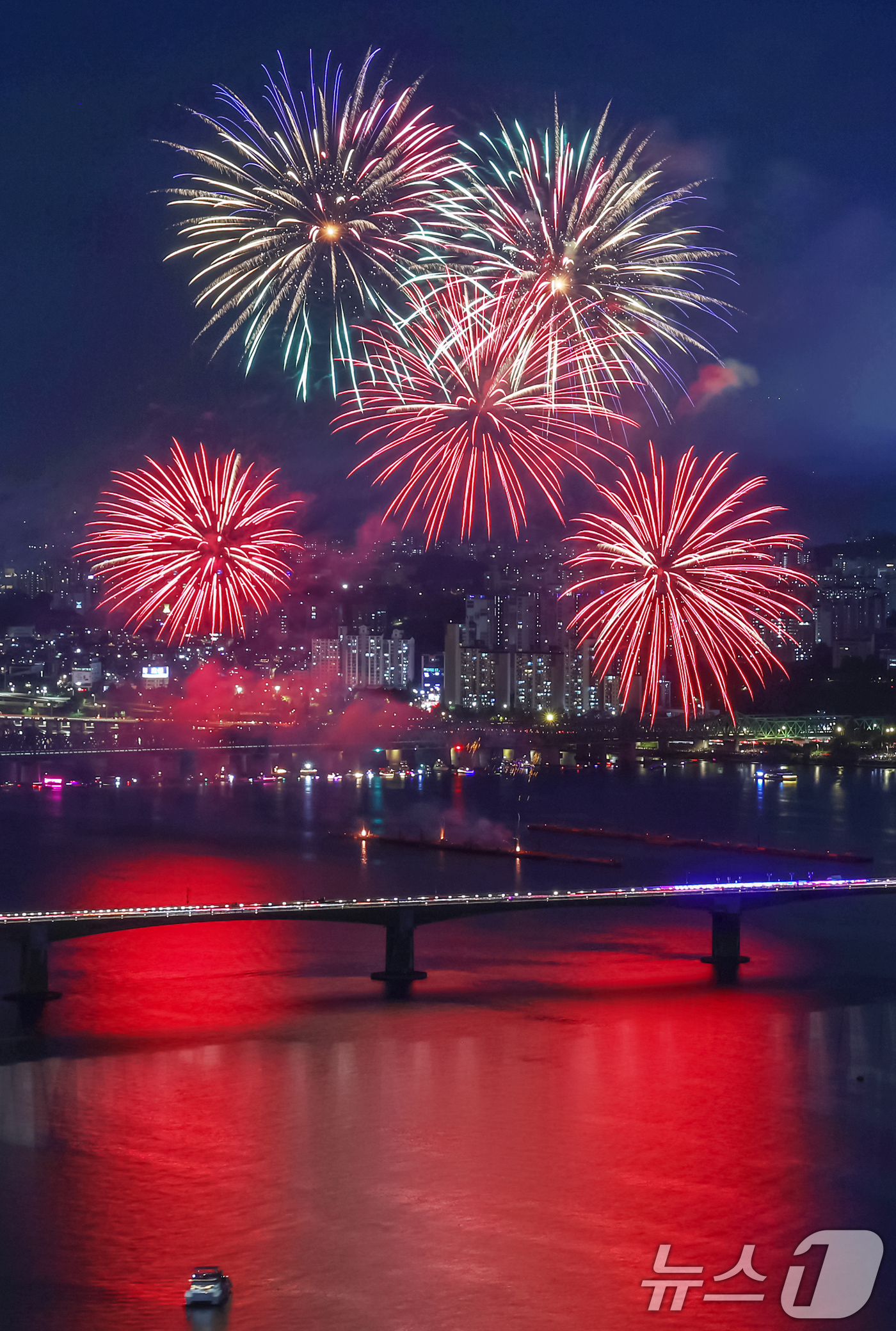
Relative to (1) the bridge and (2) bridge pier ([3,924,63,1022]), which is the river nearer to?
(2) bridge pier ([3,924,63,1022])

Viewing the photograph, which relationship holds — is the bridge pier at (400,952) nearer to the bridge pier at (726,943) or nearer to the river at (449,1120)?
the river at (449,1120)

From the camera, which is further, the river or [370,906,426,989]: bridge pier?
[370,906,426,989]: bridge pier

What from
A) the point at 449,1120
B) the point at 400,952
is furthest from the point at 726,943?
the point at 449,1120

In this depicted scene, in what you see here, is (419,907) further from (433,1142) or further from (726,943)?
(433,1142)

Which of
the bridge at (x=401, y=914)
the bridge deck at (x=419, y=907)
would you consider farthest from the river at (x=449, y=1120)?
the bridge deck at (x=419, y=907)

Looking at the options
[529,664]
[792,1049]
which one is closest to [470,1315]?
[792,1049]

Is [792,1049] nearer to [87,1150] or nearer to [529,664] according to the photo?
[87,1150]

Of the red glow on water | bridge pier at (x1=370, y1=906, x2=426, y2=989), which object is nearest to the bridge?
bridge pier at (x1=370, y1=906, x2=426, y2=989)
